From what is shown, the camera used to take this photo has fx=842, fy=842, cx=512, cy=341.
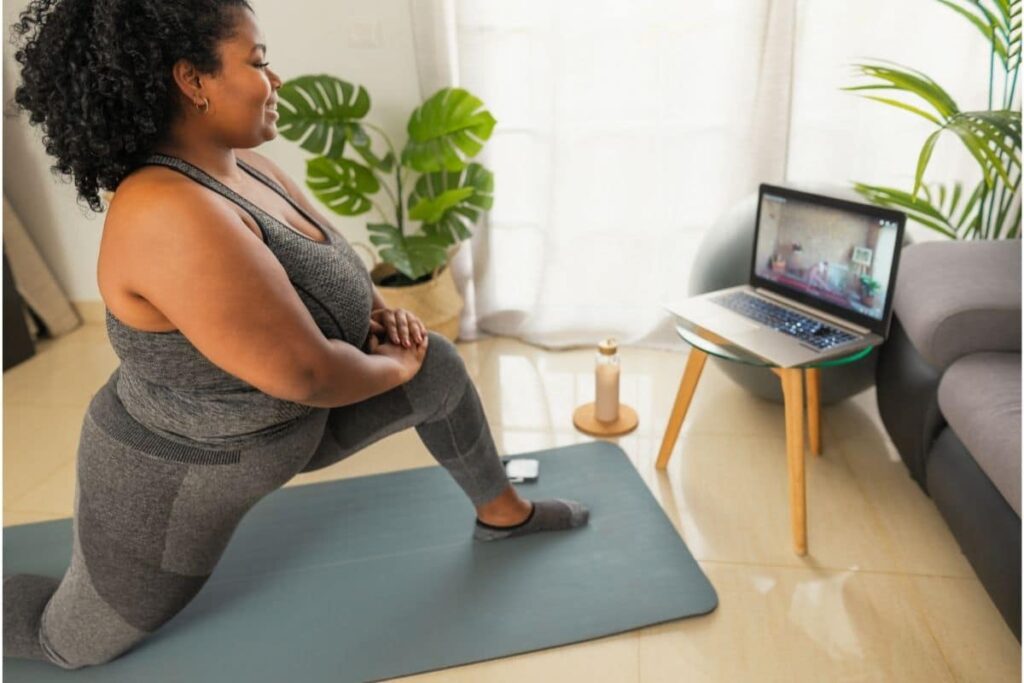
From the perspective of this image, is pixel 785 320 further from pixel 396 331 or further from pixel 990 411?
pixel 396 331

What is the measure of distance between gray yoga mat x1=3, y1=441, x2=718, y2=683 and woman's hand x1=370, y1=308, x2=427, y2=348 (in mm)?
512

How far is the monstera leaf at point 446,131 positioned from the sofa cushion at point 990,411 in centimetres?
144

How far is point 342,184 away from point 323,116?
8.2 inches

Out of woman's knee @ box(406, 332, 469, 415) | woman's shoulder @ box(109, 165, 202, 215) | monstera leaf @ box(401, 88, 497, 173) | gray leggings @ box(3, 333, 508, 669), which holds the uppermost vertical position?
woman's shoulder @ box(109, 165, 202, 215)

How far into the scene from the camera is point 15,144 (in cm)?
304

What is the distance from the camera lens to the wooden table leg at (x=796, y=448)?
5.69ft

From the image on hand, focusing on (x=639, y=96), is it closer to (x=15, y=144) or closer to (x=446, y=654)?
(x=446, y=654)

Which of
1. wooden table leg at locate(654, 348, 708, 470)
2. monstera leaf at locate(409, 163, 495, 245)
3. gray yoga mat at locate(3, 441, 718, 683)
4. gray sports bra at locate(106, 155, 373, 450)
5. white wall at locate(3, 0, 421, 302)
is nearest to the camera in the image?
gray sports bra at locate(106, 155, 373, 450)

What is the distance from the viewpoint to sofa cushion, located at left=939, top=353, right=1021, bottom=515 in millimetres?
1436

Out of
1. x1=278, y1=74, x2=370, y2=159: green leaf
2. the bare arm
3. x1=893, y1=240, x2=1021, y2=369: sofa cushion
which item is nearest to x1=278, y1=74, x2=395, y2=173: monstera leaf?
x1=278, y1=74, x2=370, y2=159: green leaf

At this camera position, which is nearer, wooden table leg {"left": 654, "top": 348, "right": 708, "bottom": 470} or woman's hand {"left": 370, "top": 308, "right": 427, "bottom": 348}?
woman's hand {"left": 370, "top": 308, "right": 427, "bottom": 348}

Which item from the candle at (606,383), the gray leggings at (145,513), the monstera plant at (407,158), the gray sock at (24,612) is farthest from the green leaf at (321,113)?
the gray sock at (24,612)

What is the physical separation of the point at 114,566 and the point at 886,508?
1641 mm

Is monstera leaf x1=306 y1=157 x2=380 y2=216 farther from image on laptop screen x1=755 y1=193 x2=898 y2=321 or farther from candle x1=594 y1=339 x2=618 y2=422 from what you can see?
image on laptop screen x1=755 y1=193 x2=898 y2=321
